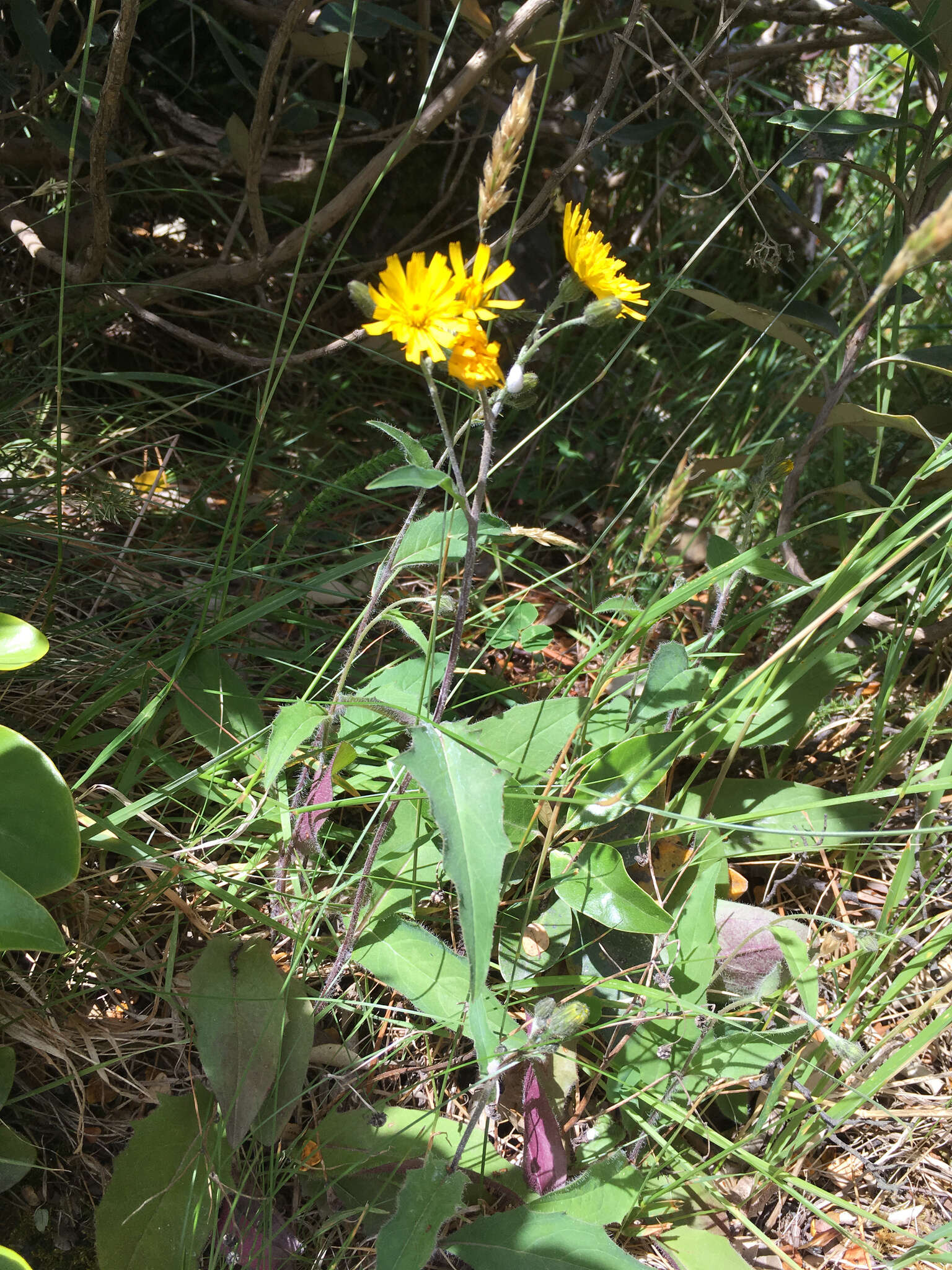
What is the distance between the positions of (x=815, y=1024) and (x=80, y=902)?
0.84 m

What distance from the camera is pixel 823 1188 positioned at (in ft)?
3.97

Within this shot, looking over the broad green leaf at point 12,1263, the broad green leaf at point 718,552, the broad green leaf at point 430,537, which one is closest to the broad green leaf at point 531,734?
the broad green leaf at point 430,537

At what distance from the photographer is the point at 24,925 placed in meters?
0.78

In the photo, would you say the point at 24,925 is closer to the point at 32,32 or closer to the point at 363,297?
the point at 363,297

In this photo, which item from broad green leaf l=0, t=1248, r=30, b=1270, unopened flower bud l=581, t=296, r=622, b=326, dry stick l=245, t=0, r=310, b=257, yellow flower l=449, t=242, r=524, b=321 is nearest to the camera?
broad green leaf l=0, t=1248, r=30, b=1270

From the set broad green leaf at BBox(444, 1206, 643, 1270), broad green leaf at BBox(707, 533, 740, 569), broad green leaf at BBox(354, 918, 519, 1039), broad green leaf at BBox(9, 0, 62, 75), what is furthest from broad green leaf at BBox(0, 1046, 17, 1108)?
broad green leaf at BBox(9, 0, 62, 75)

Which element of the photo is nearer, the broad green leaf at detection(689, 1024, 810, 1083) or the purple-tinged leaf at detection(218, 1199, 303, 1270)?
the purple-tinged leaf at detection(218, 1199, 303, 1270)

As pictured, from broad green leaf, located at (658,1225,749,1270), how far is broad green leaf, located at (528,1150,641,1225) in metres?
0.12

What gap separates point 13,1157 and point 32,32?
1571 millimetres

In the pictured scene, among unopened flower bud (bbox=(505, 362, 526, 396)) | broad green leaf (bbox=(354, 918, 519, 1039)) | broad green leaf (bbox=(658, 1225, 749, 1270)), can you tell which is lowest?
broad green leaf (bbox=(658, 1225, 749, 1270))

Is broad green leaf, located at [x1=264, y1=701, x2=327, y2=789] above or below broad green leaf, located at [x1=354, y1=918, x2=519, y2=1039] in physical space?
above

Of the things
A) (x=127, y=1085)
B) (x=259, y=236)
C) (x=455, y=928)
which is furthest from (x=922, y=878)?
(x=259, y=236)

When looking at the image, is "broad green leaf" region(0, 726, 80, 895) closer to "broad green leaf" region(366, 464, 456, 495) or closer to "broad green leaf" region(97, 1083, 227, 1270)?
"broad green leaf" region(97, 1083, 227, 1270)

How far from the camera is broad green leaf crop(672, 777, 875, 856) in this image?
133 cm
